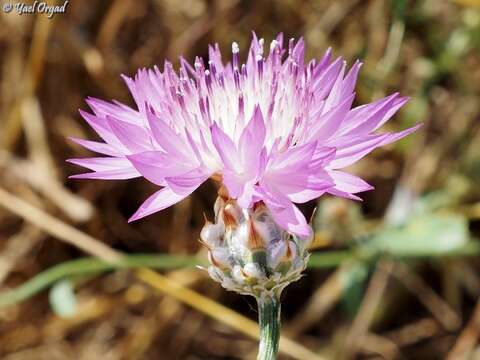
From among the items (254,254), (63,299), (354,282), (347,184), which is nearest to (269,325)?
(254,254)

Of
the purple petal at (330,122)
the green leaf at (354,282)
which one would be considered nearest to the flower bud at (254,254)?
the purple petal at (330,122)

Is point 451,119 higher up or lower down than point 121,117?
lower down

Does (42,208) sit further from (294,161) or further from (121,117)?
(294,161)

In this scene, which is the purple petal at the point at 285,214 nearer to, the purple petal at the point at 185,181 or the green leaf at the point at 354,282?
the purple petal at the point at 185,181

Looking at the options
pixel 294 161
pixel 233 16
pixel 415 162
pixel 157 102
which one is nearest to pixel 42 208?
pixel 233 16

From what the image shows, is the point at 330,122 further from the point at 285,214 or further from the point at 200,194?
the point at 200,194

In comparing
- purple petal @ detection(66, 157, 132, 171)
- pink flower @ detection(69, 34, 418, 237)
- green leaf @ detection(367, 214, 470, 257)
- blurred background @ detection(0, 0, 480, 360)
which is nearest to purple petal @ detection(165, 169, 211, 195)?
pink flower @ detection(69, 34, 418, 237)

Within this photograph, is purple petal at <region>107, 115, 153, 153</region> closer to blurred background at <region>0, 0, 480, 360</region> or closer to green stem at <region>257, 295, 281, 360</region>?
green stem at <region>257, 295, 281, 360</region>
